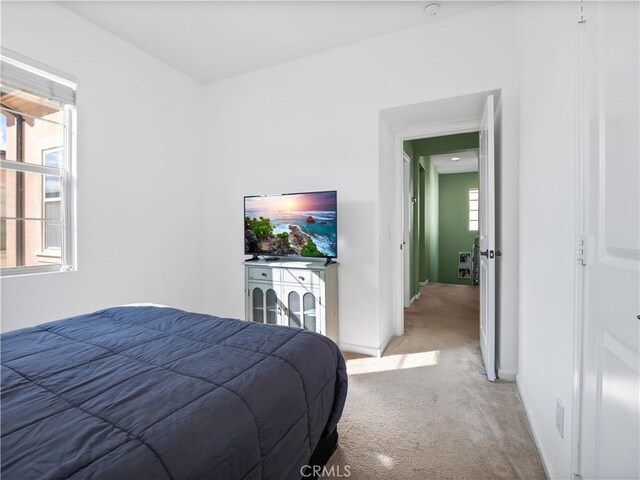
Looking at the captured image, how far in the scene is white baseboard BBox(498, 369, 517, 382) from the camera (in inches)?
92.7

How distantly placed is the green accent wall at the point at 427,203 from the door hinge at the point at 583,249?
3.30 m

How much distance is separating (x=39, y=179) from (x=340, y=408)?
2771 millimetres

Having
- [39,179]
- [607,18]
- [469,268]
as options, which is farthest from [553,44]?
[469,268]

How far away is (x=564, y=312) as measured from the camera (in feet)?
4.15

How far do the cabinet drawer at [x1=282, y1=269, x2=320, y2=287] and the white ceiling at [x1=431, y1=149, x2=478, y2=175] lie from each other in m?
3.85

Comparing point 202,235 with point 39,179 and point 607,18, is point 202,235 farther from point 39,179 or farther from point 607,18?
point 607,18

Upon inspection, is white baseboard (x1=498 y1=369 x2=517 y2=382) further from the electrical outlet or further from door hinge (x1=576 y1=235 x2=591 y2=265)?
door hinge (x1=576 y1=235 x2=591 y2=265)

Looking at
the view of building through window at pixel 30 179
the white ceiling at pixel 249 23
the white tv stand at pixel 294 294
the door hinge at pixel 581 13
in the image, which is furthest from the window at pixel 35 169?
the door hinge at pixel 581 13

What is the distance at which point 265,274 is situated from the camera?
2971 millimetres

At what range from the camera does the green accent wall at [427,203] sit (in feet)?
15.9

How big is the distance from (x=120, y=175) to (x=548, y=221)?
3221 millimetres

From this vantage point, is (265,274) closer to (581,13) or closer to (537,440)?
(537,440)

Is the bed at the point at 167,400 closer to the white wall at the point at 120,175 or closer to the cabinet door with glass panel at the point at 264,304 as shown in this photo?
the white wall at the point at 120,175

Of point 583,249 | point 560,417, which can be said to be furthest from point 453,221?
point 583,249
